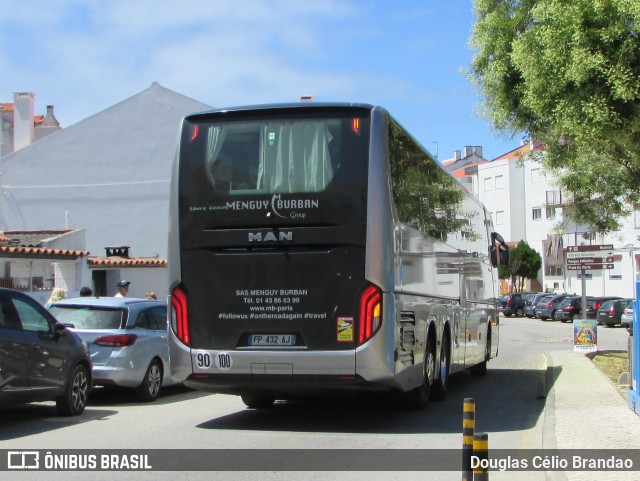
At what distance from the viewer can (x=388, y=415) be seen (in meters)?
12.2

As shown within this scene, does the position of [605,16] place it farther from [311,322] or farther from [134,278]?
[134,278]

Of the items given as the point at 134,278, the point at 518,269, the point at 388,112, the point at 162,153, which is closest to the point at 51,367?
the point at 388,112

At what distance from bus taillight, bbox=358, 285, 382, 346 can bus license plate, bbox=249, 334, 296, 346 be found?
2.70 feet

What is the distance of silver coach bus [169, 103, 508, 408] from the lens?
1006 cm

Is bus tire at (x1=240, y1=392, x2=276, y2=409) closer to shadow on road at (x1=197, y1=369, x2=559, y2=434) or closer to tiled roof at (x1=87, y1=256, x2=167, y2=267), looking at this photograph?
shadow on road at (x1=197, y1=369, x2=559, y2=434)

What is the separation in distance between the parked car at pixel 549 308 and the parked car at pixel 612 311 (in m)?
6.71

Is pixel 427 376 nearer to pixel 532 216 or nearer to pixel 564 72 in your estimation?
pixel 564 72

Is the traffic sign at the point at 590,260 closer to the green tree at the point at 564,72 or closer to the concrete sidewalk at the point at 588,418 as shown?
the green tree at the point at 564,72

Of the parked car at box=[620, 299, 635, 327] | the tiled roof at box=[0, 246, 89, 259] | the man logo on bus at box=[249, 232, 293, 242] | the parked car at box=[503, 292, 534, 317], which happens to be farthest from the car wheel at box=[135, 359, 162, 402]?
the parked car at box=[503, 292, 534, 317]

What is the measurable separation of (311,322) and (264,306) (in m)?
0.60

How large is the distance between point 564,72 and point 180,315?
26.5 ft

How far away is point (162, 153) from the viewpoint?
136 ft

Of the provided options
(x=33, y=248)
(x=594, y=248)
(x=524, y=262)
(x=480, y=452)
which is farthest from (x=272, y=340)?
(x=524, y=262)

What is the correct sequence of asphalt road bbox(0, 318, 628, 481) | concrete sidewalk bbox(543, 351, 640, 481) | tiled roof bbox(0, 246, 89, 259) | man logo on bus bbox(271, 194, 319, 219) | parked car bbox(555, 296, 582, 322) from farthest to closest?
parked car bbox(555, 296, 582, 322) → tiled roof bbox(0, 246, 89, 259) → man logo on bus bbox(271, 194, 319, 219) → asphalt road bbox(0, 318, 628, 481) → concrete sidewalk bbox(543, 351, 640, 481)
